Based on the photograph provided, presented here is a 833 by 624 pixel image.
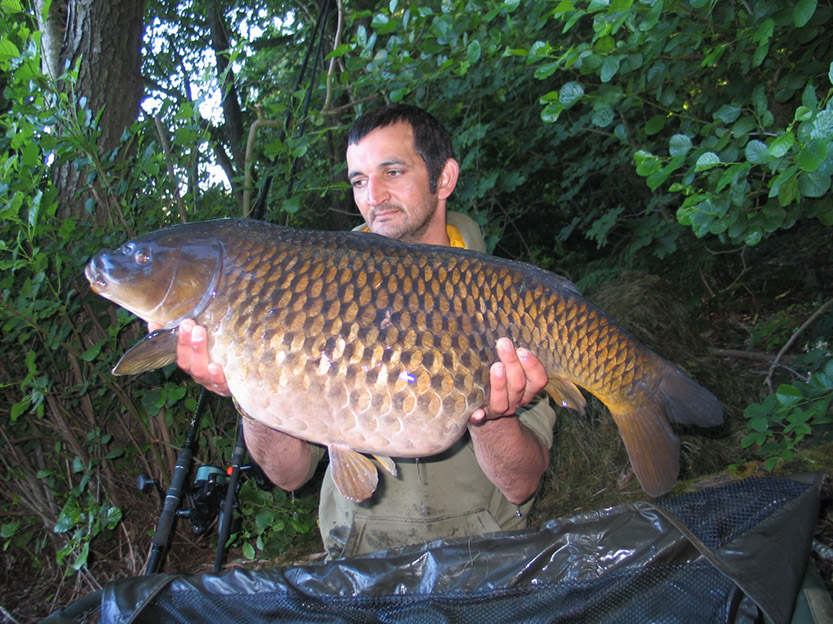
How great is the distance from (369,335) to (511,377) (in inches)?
11.3

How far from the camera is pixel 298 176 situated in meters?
2.29

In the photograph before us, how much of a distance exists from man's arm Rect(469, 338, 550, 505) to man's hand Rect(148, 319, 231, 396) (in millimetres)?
498

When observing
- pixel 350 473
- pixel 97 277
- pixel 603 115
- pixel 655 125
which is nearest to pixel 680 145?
pixel 603 115

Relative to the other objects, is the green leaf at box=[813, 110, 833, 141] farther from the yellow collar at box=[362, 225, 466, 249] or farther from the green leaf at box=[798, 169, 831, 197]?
the yellow collar at box=[362, 225, 466, 249]

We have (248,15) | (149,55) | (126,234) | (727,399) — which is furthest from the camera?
(149,55)

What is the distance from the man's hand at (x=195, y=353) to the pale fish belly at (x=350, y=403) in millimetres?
68

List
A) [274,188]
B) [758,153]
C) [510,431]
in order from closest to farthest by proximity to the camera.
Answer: [758,153] < [510,431] < [274,188]

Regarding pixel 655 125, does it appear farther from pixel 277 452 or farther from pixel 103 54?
pixel 103 54

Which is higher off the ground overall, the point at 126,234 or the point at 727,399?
the point at 126,234

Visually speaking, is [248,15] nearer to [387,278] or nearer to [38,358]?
[38,358]

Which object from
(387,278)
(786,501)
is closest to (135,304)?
(387,278)

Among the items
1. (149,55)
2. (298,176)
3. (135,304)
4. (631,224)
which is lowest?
(631,224)

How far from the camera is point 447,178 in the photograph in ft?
5.84

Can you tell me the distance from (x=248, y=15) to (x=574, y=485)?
21.2 ft
